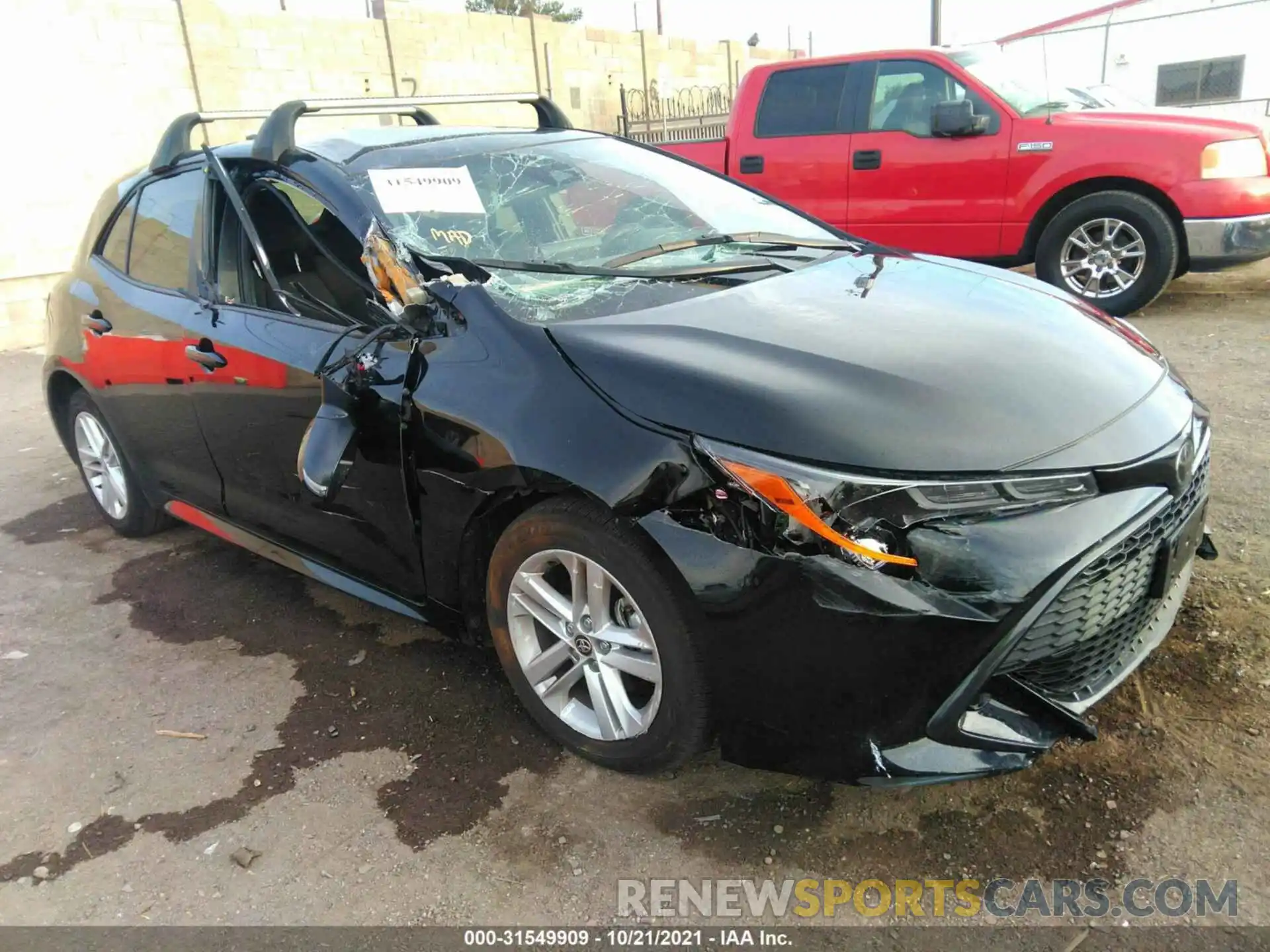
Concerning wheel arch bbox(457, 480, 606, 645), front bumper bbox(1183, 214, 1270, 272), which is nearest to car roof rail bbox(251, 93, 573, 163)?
wheel arch bbox(457, 480, 606, 645)

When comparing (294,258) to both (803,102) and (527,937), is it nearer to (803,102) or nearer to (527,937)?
(527,937)

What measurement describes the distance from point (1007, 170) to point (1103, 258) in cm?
93

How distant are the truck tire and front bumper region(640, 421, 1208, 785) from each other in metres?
5.01

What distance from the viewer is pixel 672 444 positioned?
206 cm

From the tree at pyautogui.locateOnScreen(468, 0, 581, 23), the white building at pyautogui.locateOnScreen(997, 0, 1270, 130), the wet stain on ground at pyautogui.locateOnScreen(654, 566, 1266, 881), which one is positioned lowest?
the wet stain on ground at pyautogui.locateOnScreen(654, 566, 1266, 881)

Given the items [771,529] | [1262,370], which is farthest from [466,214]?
[1262,370]

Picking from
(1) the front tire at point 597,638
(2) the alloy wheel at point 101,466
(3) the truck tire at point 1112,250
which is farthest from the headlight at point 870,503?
(3) the truck tire at point 1112,250

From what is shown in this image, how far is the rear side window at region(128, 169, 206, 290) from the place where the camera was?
350cm

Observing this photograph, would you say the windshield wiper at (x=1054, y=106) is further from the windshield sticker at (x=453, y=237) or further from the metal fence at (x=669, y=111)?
the metal fence at (x=669, y=111)

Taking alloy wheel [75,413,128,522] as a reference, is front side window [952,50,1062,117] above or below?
above

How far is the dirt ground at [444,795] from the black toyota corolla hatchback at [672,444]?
0.24m

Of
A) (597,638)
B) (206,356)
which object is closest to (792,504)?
(597,638)

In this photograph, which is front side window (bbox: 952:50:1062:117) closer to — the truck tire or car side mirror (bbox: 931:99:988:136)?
car side mirror (bbox: 931:99:988:136)

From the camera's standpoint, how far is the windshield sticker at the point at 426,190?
2.86m
